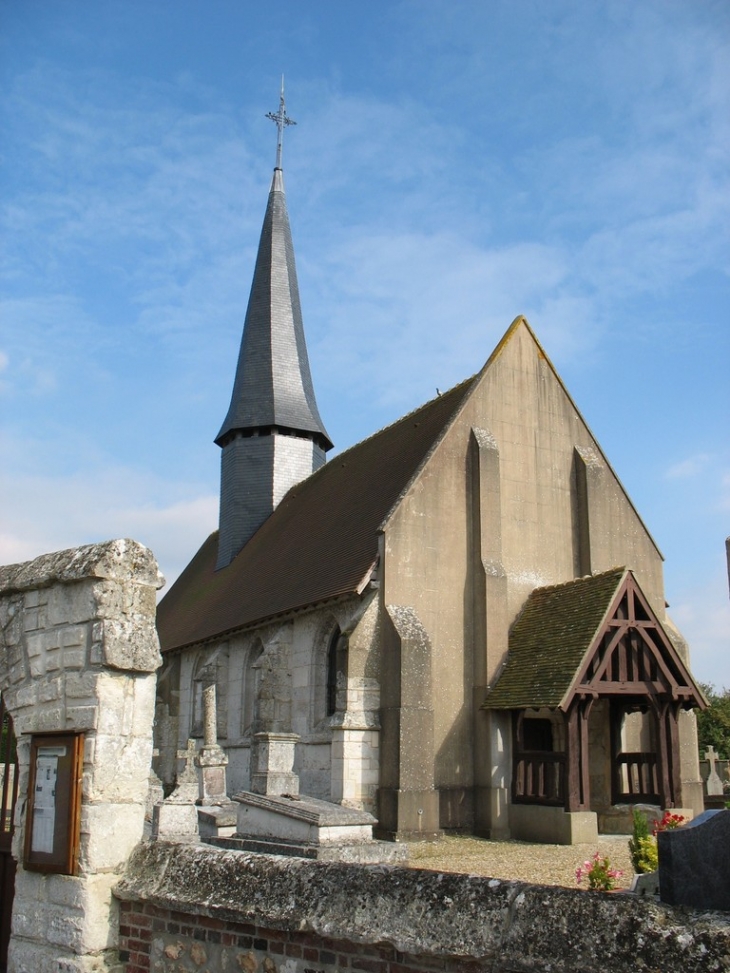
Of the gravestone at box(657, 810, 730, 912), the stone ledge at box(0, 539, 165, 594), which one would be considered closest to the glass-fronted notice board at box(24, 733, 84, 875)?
the stone ledge at box(0, 539, 165, 594)

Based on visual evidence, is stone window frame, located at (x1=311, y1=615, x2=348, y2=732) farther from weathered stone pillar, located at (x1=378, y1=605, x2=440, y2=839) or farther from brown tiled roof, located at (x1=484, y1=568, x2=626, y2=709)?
brown tiled roof, located at (x1=484, y1=568, x2=626, y2=709)

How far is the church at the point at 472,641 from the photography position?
46.6 feet

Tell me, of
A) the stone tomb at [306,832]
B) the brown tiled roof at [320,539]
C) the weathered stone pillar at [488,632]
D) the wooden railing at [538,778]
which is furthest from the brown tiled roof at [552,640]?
the stone tomb at [306,832]

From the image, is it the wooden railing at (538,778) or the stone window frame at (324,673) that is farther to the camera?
the stone window frame at (324,673)

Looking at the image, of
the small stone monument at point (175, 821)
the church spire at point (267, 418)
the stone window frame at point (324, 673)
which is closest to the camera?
the small stone monument at point (175, 821)

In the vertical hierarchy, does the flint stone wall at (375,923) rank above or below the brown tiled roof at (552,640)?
below

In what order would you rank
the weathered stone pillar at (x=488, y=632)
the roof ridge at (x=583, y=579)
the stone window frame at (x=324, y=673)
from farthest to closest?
1. the stone window frame at (x=324, y=673)
2. the roof ridge at (x=583, y=579)
3. the weathered stone pillar at (x=488, y=632)

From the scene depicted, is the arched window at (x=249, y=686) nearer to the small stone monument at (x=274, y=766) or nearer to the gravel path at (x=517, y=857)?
the small stone monument at (x=274, y=766)

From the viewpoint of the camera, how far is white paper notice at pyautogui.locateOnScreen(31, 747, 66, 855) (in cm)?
503

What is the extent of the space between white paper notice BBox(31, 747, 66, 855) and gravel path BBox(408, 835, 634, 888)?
507 cm

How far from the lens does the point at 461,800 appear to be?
49.1 ft

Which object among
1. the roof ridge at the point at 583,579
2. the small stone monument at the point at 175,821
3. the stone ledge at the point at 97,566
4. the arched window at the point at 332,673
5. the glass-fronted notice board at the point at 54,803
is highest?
the roof ridge at the point at 583,579

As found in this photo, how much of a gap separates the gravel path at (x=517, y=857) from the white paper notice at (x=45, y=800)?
5.07 metres

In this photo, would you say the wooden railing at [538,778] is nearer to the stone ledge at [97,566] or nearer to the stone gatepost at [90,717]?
the stone gatepost at [90,717]
